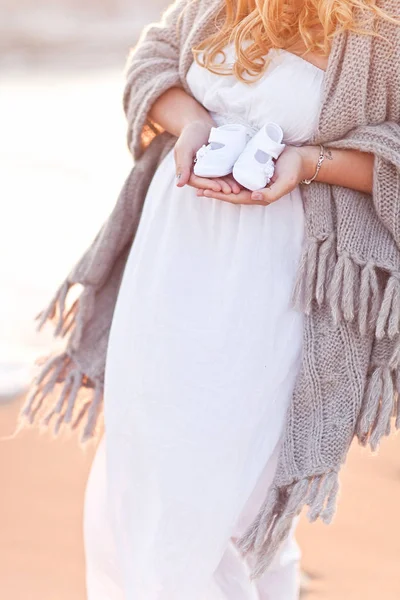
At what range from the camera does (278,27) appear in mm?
1618

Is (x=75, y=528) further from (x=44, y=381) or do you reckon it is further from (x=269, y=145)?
(x=269, y=145)

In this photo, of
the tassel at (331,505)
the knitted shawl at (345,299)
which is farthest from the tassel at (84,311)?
the tassel at (331,505)

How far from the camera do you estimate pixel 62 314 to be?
6.86 ft

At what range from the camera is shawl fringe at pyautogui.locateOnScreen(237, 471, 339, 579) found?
64.3 inches

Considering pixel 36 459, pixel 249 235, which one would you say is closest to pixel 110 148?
pixel 36 459

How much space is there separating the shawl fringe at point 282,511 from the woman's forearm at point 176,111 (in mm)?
662

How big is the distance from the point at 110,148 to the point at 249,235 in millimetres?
4964

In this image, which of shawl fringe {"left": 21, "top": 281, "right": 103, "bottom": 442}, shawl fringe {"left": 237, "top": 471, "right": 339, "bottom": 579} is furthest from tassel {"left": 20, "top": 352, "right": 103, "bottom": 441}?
shawl fringe {"left": 237, "top": 471, "right": 339, "bottom": 579}

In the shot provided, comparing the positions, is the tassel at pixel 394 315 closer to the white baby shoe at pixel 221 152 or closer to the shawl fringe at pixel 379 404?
the shawl fringe at pixel 379 404

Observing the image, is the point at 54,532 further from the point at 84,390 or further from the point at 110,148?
the point at 110,148

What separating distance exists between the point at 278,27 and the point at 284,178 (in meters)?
0.26

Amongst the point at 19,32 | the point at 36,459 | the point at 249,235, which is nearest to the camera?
the point at 249,235

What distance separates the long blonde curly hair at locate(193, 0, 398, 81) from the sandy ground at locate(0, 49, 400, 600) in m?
1.61

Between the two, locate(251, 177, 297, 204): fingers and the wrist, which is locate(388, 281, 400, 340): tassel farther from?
the wrist
